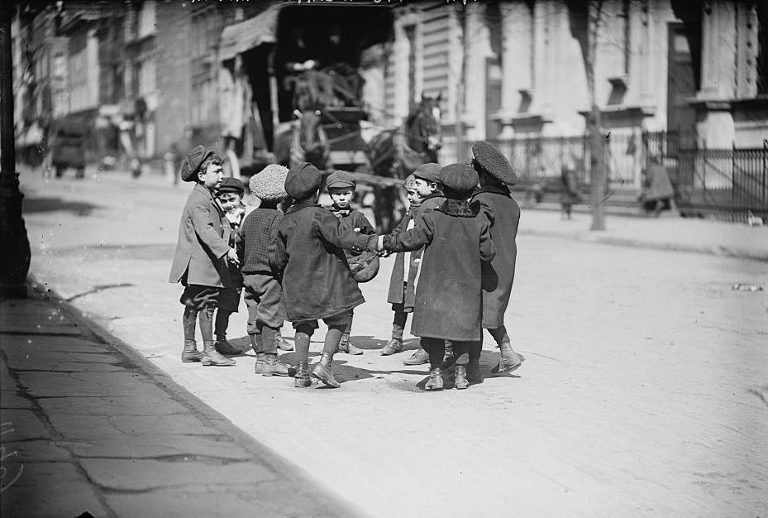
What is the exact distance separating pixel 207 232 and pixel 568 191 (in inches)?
800

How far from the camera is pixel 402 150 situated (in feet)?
62.2

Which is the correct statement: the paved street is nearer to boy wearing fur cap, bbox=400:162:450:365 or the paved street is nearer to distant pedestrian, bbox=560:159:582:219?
boy wearing fur cap, bbox=400:162:450:365

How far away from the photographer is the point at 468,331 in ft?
23.2

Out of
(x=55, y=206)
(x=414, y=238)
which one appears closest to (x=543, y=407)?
(x=414, y=238)

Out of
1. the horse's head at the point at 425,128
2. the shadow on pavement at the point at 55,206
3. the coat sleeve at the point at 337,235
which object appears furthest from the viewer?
the shadow on pavement at the point at 55,206

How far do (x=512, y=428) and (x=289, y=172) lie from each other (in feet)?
7.74

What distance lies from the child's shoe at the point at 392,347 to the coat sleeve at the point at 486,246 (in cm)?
186

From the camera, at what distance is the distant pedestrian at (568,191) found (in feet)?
87.6

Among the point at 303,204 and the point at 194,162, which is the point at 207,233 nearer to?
the point at 194,162

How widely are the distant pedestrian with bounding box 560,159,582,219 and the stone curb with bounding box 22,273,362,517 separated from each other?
686 inches

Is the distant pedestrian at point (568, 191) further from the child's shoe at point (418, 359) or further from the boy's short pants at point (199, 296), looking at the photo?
the boy's short pants at point (199, 296)

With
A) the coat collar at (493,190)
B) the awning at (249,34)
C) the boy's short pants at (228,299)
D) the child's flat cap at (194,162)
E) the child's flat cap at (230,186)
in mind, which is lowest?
the boy's short pants at (228,299)

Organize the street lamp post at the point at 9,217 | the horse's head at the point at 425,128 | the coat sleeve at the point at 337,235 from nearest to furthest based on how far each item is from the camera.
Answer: the coat sleeve at the point at 337,235, the street lamp post at the point at 9,217, the horse's head at the point at 425,128

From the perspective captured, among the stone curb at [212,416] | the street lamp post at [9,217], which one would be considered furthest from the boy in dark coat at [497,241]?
the street lamp post at [9,217]
